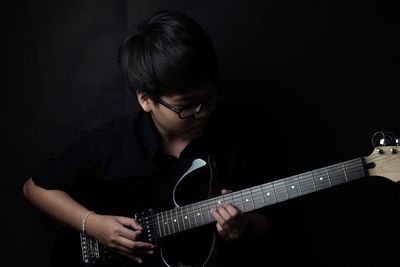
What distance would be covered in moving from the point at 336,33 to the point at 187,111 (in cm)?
57

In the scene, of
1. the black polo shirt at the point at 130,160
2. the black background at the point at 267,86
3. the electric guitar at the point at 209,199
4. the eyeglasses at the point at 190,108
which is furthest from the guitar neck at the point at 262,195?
the black background at the point at 267,86

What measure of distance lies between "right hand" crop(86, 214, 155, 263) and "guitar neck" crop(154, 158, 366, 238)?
62mm

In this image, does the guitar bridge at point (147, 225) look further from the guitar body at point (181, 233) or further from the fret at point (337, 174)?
the fret at point (337, 174)

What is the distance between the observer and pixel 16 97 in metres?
1.86

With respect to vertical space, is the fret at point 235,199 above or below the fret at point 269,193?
below

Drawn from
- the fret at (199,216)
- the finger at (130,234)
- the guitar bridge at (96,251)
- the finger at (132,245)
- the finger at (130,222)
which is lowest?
the guitar bridge at (96,251)

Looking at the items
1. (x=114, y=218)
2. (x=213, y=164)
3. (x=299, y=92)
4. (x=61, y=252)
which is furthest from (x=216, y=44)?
(x=61, y=252)

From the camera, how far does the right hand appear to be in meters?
1.46

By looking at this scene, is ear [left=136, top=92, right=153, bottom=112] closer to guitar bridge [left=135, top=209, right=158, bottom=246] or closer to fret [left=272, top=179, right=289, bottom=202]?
guitar bridge [left=135, top=209, right=158, bottom=246]

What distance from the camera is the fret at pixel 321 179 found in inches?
48.3

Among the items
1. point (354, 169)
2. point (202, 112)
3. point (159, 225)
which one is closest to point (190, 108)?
point (202, 112)

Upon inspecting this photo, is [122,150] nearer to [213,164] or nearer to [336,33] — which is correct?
[213,164]

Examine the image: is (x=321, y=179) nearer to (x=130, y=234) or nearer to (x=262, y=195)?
(x=262, y=195)

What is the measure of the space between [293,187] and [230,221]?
191 mm
